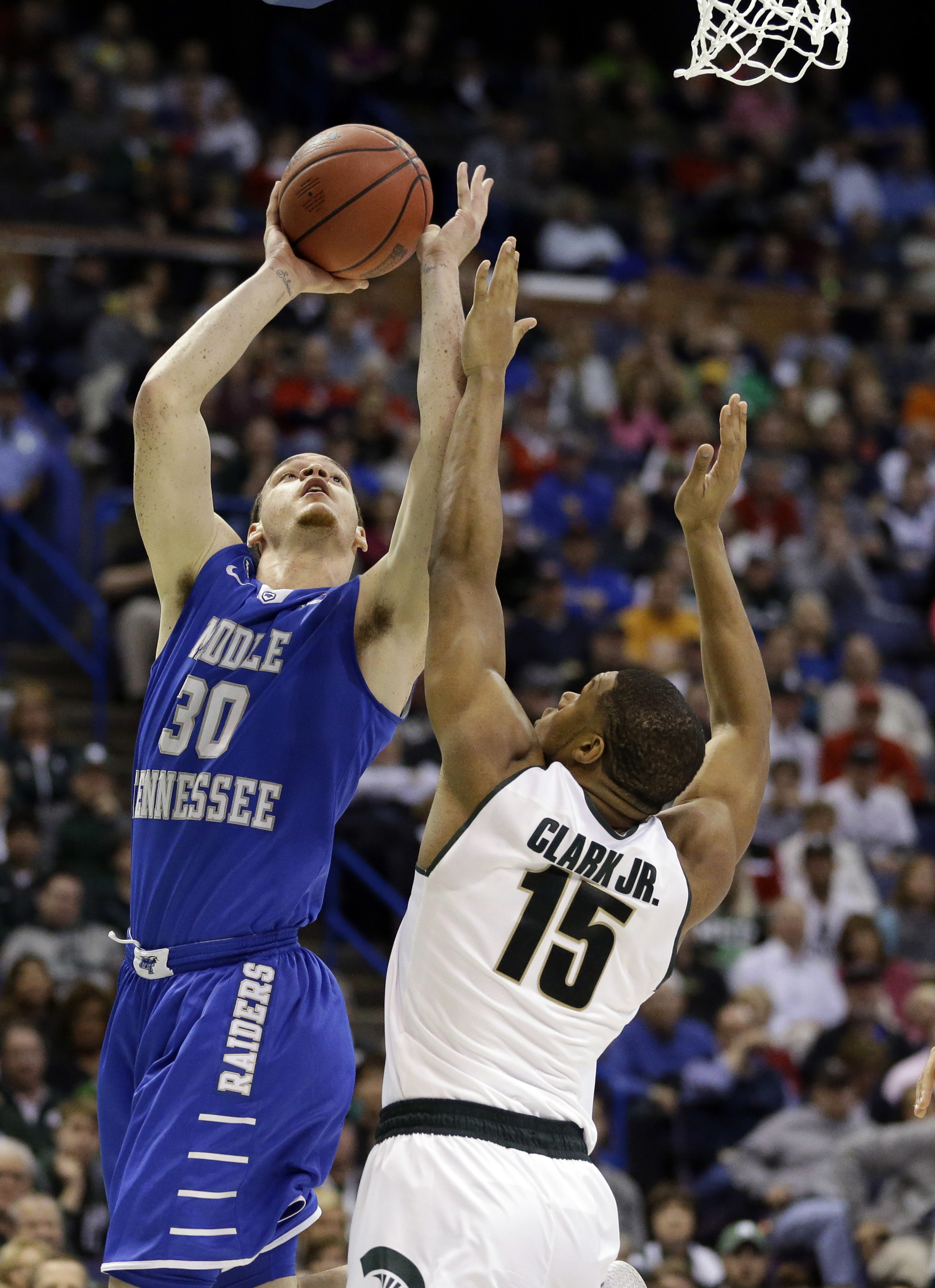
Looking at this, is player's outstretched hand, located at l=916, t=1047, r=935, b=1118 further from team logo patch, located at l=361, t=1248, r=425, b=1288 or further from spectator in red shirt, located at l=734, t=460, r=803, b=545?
spectator in red shirt, located at l=734, t=460, r=803, b=545

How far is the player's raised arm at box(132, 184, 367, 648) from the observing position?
443 cm

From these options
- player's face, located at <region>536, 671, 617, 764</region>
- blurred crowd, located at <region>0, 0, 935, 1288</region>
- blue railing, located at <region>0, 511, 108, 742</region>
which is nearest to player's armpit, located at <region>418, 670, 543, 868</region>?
player's face, located at <region>536, 671, 617, 764</region>

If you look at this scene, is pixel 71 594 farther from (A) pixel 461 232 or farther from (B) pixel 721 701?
(B) pixel 721 701

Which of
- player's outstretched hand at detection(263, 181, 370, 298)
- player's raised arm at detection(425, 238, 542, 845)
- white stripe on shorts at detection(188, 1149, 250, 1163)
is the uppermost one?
player's outstretched hand at detection(263, 181, 370, 298)

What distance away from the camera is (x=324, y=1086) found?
4160 mm

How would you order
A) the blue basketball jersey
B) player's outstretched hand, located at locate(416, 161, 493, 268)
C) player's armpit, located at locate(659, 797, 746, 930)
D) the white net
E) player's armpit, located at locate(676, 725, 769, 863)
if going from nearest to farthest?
player's armpit, located at locate(659, 797, 746, 930) < the blue basketball jersey < player's armpit, located at locate(676, 725, 769, 863) < player's outstretched hand, located at locate(416, 161, 493, 268) < the white net

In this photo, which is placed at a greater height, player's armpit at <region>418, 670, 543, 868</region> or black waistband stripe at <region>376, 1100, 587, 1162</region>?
player's armpit at <region>418, 670, 543, 868</region>

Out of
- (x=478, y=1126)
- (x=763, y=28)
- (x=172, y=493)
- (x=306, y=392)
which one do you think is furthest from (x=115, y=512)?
(x=478, y=1126)

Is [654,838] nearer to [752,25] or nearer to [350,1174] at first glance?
[752,25]

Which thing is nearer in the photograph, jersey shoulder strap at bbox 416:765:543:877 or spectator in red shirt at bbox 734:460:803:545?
jersey shoulder strap at bbox 416:765:543:877

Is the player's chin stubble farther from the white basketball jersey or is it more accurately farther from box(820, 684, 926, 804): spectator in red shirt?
box(820, 684, 926, 804): spectator in red shirt

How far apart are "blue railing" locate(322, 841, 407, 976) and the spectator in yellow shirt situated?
282 cm

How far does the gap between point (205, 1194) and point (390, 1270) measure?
541 mm

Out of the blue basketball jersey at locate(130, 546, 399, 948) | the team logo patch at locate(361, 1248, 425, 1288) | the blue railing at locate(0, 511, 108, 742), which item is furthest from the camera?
the blue railing at locate(0, 511, 108, 742)
